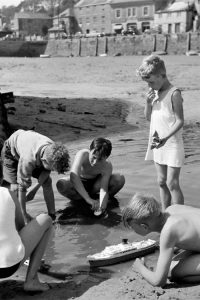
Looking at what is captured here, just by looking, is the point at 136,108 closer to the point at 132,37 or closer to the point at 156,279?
the point at 156,279

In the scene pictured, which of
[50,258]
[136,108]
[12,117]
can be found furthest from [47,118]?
[50,258]

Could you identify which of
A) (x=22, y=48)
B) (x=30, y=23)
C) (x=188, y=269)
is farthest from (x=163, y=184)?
(x=30, y=23)

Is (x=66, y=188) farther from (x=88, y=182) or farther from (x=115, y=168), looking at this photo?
(x=115, y=168)

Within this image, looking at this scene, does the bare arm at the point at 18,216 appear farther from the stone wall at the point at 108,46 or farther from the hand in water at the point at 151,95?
the stone wall at the point at 108,46

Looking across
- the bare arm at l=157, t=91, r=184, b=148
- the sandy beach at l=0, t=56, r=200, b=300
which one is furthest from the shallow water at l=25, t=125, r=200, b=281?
the bare arm at l=157, t=91, r=184, b=148

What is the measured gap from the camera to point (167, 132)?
5.39 meters

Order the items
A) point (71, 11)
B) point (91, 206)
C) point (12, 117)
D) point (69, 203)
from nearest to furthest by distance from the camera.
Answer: point (91, 206) → point (69, 203) → point (12, 117) → point (71, 11)

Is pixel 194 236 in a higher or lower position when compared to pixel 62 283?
higher

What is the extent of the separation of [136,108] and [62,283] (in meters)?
11.5

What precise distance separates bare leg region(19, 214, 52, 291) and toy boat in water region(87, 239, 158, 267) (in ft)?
2.29

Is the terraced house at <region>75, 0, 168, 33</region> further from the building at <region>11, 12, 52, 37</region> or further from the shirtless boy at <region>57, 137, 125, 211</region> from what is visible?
the shirtless boy at <region>57, 137, 125, 211</region>

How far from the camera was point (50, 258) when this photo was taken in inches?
200

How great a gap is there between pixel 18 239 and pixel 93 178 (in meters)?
2.66

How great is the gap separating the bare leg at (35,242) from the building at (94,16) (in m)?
96.8
